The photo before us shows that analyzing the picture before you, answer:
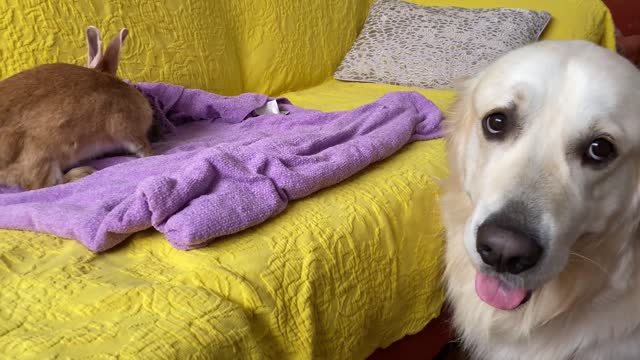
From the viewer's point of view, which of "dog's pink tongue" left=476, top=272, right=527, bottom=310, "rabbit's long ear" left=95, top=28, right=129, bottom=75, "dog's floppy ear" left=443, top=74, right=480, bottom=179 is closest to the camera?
"dog's pink tongue" left=476, top=272, right=527, bottom=310

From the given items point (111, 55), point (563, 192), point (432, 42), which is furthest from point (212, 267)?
point (432, 42)

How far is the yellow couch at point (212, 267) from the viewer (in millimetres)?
826

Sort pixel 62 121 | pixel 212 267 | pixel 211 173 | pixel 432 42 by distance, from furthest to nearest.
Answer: pixel 432 42, pixel 62 121, pixel 211 173, pixel 212 267

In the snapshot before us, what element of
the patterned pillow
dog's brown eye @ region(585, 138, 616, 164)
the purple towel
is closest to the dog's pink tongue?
dog's brown eye @ region(585, 138, 616, 164)

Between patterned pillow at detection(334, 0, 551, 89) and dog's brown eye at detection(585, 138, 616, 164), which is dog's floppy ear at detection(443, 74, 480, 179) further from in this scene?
patterned pillow at detection(334, 0, 551, 89)

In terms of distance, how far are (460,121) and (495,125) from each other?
192mm

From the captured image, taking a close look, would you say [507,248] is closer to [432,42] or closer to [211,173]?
[211,173]

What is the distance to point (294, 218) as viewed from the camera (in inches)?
44.4

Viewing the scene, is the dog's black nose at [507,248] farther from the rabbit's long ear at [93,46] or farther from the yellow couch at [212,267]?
the rabbit's long ear at [93,46]

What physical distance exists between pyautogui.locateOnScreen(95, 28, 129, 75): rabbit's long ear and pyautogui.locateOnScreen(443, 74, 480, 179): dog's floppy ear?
84 centimetres

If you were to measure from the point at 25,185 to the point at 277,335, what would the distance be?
2.24ft

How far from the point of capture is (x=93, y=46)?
1481 mm

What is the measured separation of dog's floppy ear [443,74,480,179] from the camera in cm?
114

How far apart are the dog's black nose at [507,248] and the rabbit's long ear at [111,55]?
1.04 m
